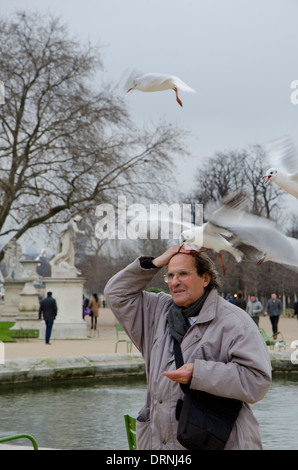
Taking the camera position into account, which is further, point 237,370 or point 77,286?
point 77,286

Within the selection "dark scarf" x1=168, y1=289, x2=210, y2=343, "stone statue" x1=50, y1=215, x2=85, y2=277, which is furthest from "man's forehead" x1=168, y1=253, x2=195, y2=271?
"stone statue" x1=50, y1=215, x2=85, y2=277

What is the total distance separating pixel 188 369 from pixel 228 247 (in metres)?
0.54

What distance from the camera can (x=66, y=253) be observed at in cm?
2478

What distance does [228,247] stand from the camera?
309 centimetres

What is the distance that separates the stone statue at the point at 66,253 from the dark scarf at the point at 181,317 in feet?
68.7

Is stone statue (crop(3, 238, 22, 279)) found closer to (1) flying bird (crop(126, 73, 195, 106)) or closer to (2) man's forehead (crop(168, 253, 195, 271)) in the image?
(2) man's forehead (crop(168, 253, 195, 271))

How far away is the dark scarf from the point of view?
3348mm

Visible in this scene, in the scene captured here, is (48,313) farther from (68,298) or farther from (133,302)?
(133,302)

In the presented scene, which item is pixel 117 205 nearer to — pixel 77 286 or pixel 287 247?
pixel 77 286

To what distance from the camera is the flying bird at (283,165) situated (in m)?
2.84

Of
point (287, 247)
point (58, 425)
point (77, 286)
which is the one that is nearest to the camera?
point (287, 247)

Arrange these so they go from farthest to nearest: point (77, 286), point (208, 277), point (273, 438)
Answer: point (77, 286), point (273, 438), point (208, 277)

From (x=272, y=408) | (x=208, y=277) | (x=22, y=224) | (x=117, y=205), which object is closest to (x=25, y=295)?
(x=22, y=224)
